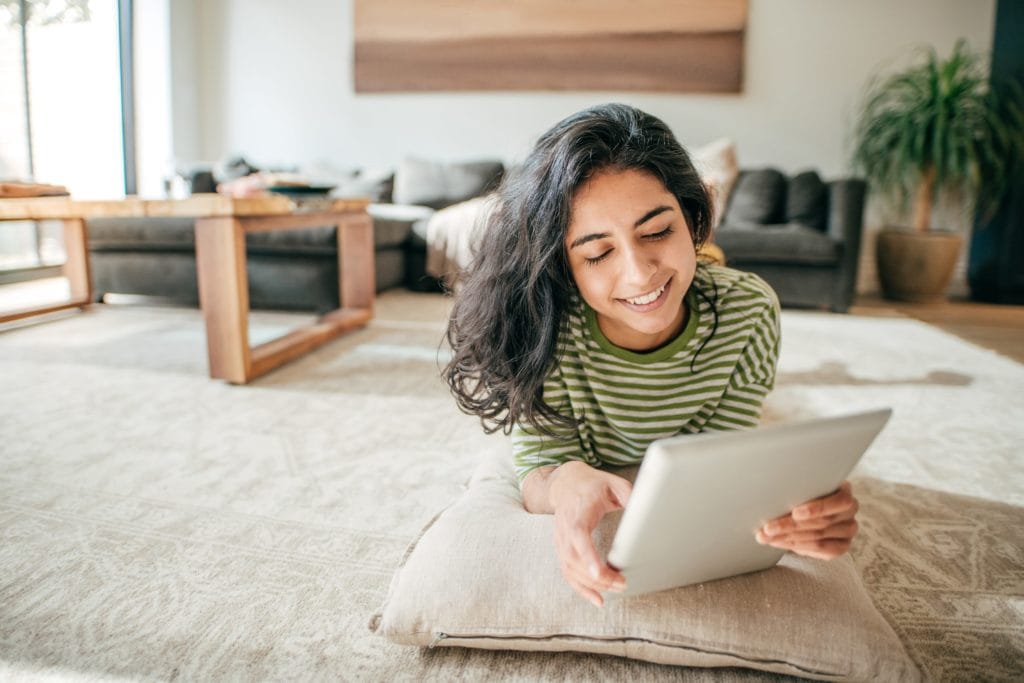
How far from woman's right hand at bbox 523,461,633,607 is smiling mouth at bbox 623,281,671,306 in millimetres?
211

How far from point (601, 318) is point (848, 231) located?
270 cm

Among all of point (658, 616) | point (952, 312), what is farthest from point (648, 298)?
point (952, 312)

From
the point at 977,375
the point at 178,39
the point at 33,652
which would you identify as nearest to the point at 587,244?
the point at 33,652

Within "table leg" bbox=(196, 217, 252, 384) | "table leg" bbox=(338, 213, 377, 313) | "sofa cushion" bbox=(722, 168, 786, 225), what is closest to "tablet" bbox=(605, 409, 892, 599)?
"table leg" bbox=(196, 217, 252, 384)

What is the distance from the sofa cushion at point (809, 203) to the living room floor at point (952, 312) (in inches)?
19.4

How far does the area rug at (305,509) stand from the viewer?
2.57ft

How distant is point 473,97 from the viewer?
14.3ft

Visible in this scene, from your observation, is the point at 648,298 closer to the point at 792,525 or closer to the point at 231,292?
the point at 792,525

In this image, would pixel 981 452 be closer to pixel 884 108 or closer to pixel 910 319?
pixel 910 319

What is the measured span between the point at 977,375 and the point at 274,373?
2107 millimetres

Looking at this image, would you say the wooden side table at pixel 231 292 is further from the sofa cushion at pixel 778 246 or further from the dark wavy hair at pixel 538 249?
the sofa cushion at pixel 778 246

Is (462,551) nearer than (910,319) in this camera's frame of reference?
Yes

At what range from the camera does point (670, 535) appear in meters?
0.63

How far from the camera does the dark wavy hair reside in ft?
2.79
